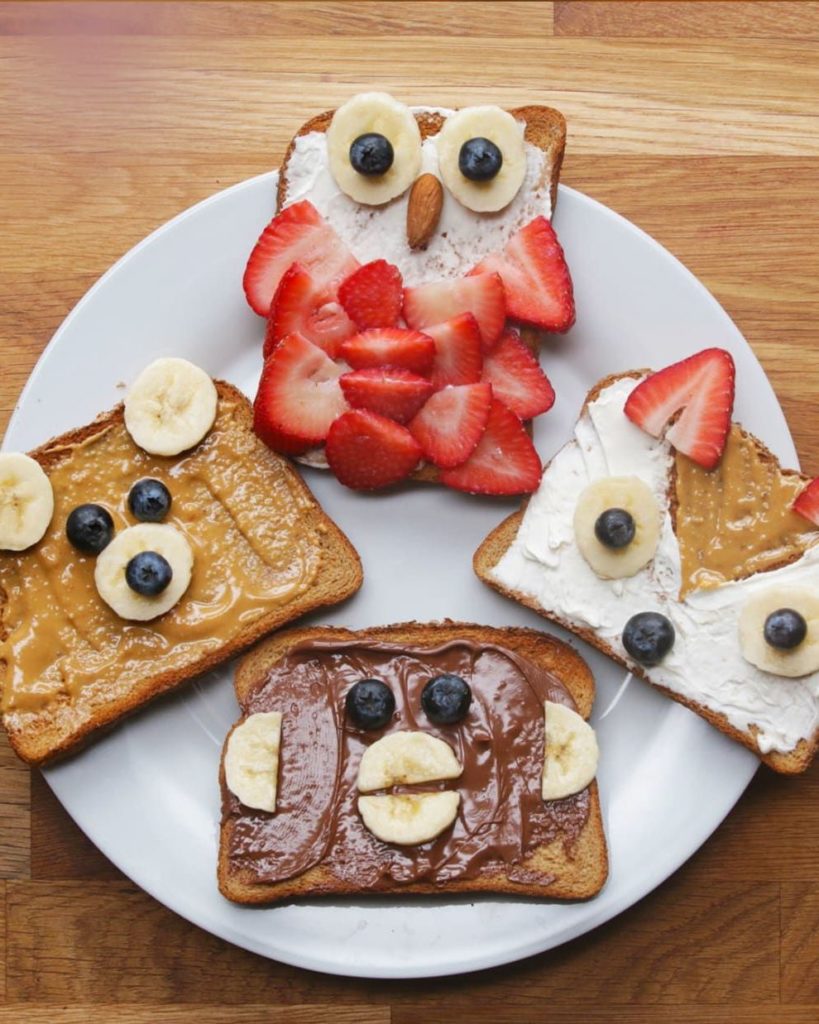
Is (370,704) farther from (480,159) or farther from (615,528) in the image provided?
(480,159)

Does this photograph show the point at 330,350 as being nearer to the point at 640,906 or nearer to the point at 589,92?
the point at 589,92

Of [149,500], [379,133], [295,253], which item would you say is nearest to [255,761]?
[149,500]

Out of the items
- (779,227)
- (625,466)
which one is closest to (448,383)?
(625,466)

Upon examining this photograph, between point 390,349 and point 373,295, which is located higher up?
point 373,295

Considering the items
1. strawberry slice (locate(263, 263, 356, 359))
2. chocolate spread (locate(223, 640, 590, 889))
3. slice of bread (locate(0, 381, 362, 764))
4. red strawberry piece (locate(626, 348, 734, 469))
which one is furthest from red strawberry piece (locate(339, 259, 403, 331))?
chocolate spread (locate(223, 640, 590, 889))

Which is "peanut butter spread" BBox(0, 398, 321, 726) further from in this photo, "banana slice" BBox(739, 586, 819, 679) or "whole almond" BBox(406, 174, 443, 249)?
"banana slice" BBox(739, 586, 819, 679)

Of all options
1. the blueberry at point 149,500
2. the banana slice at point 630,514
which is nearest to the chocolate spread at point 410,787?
the banana slice at point 630,514
